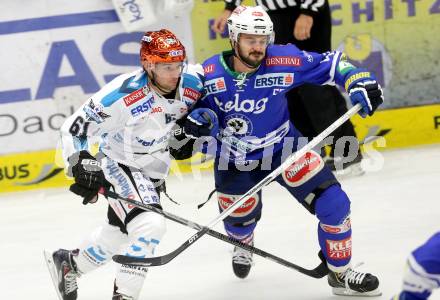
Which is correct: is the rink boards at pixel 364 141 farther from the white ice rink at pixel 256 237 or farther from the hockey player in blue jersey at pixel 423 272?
the hockey player in blue jersey at pixel 423 272

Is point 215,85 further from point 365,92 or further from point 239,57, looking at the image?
point 365,92

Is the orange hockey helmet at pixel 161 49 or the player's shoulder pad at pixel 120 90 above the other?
the orange hockey helmet at pixel 161 49

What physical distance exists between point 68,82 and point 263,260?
2.32 metres

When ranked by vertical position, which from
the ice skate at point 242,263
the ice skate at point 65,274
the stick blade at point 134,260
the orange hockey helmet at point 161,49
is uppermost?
the orange hockey helmet at point 161,49

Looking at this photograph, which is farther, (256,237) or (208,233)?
(256,237)

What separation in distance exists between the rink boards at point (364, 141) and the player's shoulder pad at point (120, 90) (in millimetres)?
2485

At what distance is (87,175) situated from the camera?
404cm

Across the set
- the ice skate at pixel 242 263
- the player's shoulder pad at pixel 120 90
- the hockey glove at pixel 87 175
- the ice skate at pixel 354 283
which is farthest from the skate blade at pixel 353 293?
the player's shoulder pad at pixel 120 90

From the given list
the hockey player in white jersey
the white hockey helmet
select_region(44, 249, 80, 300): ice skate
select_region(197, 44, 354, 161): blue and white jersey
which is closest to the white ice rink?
select_region(44, 249, 80, 300): ice skate

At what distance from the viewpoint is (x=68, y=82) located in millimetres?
6723

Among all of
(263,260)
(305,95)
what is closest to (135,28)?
(305,95)

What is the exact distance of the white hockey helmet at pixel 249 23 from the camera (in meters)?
4.29

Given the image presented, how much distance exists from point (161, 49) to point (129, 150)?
50 centimetres

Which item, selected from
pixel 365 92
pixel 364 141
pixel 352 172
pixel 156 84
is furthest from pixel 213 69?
pixel 364 141
